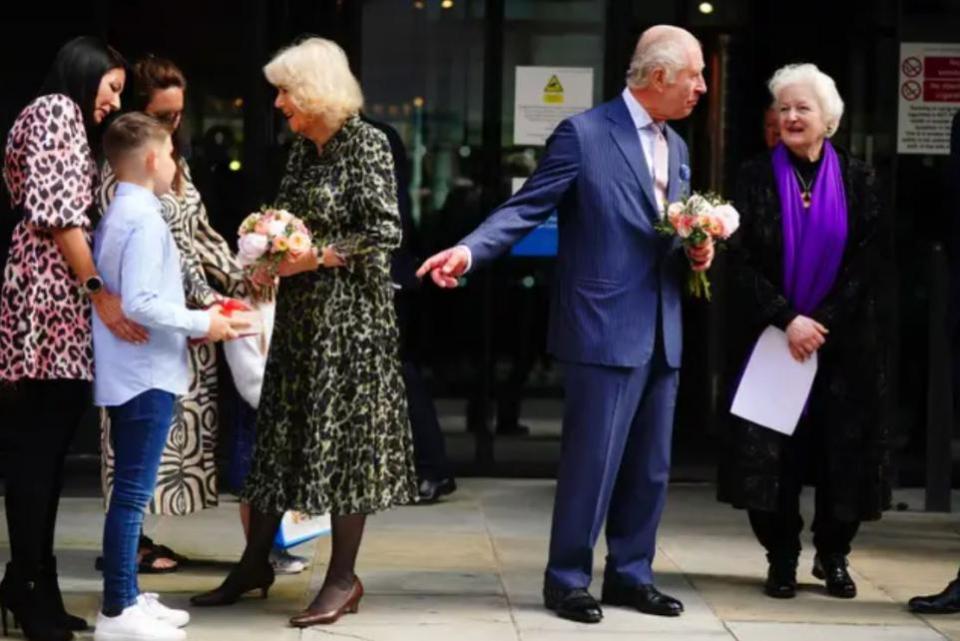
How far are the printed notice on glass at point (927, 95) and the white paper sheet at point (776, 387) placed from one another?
3258mm

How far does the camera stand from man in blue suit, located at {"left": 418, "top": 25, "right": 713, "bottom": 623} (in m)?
7.05

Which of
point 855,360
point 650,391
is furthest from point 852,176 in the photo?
point 650,391

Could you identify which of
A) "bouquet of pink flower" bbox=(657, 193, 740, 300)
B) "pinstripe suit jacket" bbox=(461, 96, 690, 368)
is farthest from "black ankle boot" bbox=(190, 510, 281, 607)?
"bouquet of pink flower" bbox=(657, 193, 740, 300)

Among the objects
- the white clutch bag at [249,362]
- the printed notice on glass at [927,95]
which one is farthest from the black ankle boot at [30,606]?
the printed notice on glass at [927,95]

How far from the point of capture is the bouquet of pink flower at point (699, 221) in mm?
6844

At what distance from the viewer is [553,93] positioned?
1039 cm

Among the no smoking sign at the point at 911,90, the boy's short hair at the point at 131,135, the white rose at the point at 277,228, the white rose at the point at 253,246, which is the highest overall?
the no smoking sign at the point at 911,90

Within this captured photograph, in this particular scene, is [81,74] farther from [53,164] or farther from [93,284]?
[93,284]

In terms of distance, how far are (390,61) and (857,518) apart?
4.02m

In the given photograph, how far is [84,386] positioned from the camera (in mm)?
6523

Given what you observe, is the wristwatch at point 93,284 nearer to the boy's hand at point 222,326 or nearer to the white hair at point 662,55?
the boy's hand at point 222,326

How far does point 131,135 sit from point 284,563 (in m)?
2.10

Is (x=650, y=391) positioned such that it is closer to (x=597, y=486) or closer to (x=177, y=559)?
(x=597, y=486)

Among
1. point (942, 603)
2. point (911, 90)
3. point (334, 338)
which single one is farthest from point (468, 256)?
point (911, 90)
